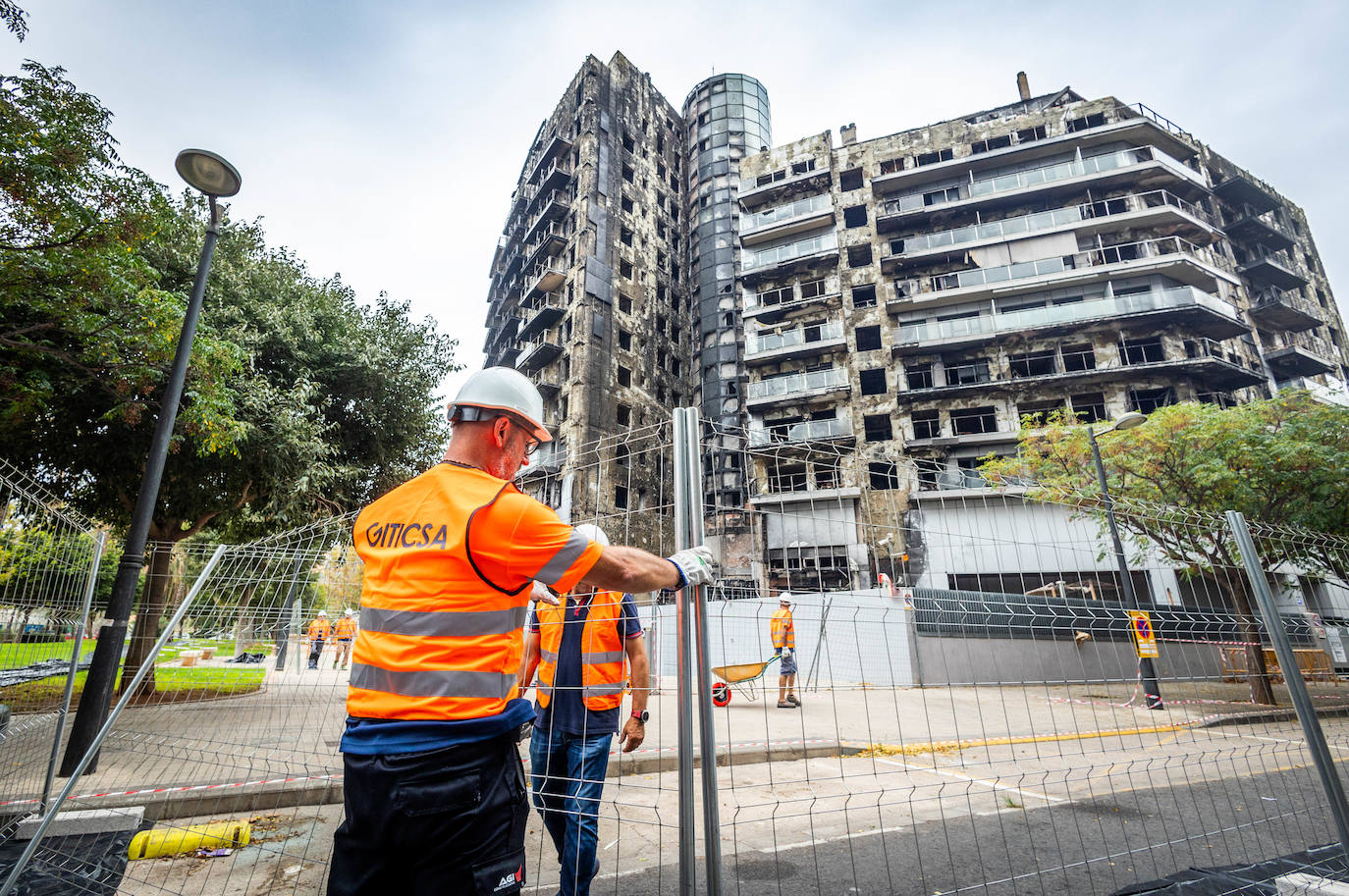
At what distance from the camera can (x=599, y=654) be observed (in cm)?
372

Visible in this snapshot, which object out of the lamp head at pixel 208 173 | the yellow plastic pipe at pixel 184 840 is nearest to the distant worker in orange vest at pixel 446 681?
the yellow plastic pipe at pixel 184 840

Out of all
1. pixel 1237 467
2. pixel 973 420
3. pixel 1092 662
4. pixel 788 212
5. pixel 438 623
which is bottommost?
pixel 1092 662

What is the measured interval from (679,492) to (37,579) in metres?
5.88

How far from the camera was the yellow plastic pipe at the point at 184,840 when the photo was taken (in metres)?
4.07

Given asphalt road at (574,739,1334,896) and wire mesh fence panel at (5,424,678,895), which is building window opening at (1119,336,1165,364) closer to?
asphalt road at (574,739,1334,896)

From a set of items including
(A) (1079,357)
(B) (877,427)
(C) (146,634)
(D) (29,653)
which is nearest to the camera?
(D) (29,653)

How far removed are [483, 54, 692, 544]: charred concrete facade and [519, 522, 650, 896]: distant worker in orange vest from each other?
2823 centimetres

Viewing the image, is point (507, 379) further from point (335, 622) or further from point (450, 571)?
point (335, 622)

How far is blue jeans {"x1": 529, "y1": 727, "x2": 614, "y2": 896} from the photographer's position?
3.01m

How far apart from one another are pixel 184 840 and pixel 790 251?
39690 millimetres

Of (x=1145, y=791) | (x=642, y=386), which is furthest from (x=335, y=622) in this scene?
(x=642, y=386)

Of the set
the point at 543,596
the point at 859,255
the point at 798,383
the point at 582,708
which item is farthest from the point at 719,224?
the point at 582,708

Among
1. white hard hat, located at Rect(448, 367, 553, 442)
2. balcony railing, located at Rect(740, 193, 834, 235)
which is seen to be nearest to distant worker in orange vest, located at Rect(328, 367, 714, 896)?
white hard hat, located at Rect(448, 367, 553, 442)

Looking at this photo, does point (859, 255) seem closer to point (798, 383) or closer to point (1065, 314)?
point (798, 383)
